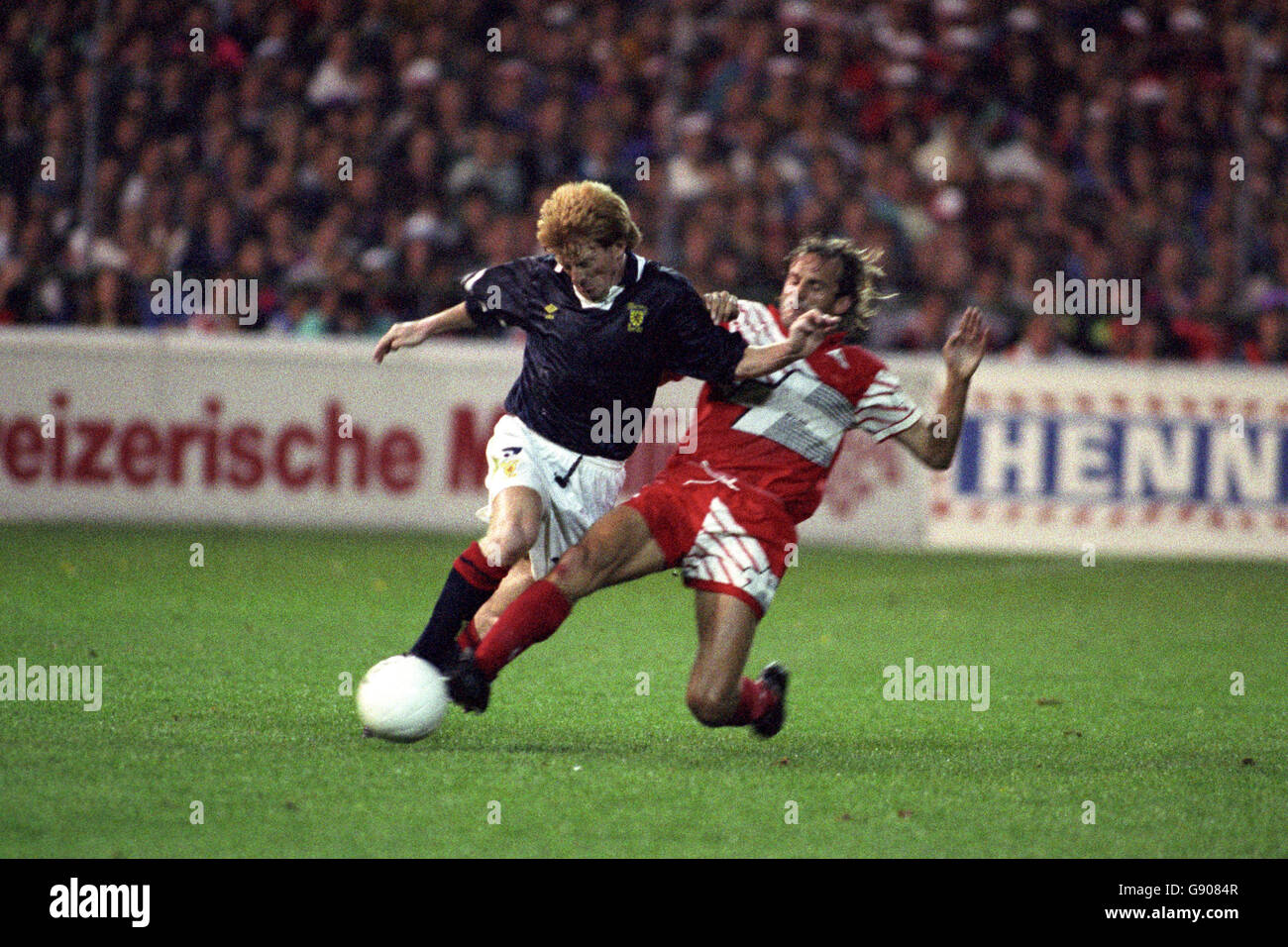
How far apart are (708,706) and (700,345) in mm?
1157

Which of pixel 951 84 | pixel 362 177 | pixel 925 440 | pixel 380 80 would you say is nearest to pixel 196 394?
pixel 362 177

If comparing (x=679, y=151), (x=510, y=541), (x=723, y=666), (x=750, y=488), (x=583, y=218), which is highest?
(x=679, y=151)

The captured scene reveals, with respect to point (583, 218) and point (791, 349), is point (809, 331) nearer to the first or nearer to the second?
point (791, 349)

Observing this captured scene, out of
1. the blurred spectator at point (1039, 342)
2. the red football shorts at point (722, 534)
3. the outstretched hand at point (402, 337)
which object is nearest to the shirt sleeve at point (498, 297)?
the outstretched hand at point (402, 337)

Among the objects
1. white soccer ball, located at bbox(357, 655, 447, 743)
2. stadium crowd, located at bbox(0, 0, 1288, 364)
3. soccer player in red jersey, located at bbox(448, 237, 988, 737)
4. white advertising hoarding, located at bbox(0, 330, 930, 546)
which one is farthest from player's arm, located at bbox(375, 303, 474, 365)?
stadium crowd, located at bbox(0, 0, 1288, 364)

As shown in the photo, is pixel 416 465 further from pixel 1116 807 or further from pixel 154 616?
pixel 1116 807

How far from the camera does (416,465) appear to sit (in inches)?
522

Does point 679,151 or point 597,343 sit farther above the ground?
point 679,151

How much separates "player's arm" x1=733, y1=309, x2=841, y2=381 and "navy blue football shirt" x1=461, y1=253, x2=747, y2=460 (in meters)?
0.06

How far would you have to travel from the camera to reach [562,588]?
5.66 metres

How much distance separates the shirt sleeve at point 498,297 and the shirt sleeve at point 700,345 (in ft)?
1.77

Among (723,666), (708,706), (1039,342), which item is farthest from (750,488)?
(1039,342)

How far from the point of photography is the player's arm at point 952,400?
5.85 m
